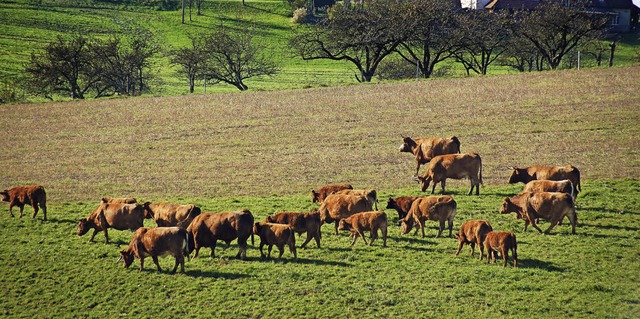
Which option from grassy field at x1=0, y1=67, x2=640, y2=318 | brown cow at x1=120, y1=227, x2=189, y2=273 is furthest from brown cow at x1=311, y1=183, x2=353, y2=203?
brown cow at x1=120, y1=227, x2=189, y2=273

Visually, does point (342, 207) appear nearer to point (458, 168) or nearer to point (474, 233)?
point (474, 233)

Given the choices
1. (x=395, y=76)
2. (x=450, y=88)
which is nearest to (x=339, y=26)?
(x=395, y=76)

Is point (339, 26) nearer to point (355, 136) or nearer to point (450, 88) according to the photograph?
point (450, 88)

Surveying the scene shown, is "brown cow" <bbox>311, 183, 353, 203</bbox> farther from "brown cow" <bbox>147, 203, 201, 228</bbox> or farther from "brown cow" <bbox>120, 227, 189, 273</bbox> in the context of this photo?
"brown cow" <bbox>120, 227, 189, 273</bbox>

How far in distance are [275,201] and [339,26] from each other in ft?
136

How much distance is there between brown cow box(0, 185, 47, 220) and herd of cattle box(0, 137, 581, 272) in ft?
0.11

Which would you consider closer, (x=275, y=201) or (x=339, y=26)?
(x=275, y=201)

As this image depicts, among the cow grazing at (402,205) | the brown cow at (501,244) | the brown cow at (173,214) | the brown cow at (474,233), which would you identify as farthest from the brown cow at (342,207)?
the brown cow at (501,244)

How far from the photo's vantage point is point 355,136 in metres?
38.8

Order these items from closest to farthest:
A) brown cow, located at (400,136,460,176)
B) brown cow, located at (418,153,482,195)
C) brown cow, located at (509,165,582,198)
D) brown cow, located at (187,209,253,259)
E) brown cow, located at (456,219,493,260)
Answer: brown cow, located at (456,219,493,260)
brown cow, located at (187,209,253,259)
brown cow, located at (509,165,582,198)
brown cow, located at (418,153,482,195)
brown cow, located at (400,136,460,176)

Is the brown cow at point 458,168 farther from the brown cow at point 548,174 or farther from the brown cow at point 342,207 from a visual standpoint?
the brown cow at point 342,207

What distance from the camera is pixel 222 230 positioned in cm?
2052

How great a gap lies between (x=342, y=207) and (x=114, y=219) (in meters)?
6.98

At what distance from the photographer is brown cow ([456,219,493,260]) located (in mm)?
19500
